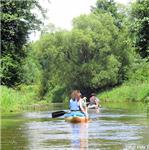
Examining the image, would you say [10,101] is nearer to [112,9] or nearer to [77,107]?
[77,107]

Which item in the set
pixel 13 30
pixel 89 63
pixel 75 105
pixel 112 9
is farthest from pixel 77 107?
pixel 112 9

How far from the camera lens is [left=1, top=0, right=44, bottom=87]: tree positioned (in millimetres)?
34562

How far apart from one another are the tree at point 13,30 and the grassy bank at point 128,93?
18.4 m

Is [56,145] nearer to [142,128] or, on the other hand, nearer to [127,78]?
[142,128]

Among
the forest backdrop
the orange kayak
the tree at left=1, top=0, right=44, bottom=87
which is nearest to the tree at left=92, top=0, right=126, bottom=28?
the forest backdrop

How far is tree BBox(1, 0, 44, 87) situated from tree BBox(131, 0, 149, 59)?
7.39 meters

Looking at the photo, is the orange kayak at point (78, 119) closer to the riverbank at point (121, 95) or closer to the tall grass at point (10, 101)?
the tall grass at point (10, 101)

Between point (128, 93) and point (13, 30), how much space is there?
24.7 metres

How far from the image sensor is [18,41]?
3709cm

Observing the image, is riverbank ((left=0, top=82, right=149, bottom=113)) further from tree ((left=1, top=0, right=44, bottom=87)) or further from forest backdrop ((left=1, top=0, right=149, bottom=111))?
tree ((left=1, top=0, right=44, bottom=87))

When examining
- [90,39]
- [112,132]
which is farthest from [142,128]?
[90,39]

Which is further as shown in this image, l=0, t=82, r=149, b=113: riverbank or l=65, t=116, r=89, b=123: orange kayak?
l=0, t=82, r=149, b=113: riverbank

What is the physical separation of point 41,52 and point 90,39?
642 cm

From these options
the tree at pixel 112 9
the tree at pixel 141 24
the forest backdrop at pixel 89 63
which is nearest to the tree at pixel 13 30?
the tree at pixel 141 24
